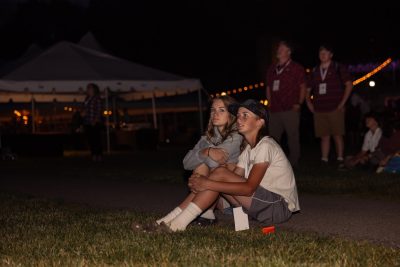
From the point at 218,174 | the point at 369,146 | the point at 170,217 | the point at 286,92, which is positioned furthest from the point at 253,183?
the point at 369,146

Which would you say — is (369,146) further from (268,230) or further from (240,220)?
(268,230)

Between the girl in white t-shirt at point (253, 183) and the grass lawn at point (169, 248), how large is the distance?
0.19 meters

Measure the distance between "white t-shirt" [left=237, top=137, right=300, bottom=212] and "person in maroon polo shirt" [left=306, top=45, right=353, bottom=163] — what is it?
227 inches

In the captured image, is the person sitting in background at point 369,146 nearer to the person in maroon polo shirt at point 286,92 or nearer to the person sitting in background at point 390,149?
the person sitting in background at point 390,149

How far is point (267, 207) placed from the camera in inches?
243

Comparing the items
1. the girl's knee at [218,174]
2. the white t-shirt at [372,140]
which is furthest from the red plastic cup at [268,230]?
the white t-shirt at [372,140]

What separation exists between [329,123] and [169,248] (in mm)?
7344

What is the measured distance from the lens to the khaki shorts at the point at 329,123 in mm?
11938

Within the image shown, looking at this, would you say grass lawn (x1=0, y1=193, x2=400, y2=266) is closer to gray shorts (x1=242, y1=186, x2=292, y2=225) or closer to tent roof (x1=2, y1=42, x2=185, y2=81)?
gray shorts (x1=242, y1=186, x2=292, y2=225)

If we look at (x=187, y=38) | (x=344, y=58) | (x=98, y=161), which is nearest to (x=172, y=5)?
(x=187, y=38)

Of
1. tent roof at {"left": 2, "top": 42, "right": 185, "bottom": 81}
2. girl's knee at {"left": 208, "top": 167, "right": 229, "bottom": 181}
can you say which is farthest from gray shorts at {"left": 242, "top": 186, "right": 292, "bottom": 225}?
tent roof at {"left": 2, "top": 42, "right": 185, "bottom": 81}

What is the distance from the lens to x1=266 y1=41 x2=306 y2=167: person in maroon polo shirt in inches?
461

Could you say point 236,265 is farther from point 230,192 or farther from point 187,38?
point 187,38

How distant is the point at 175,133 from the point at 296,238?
25225 mm
